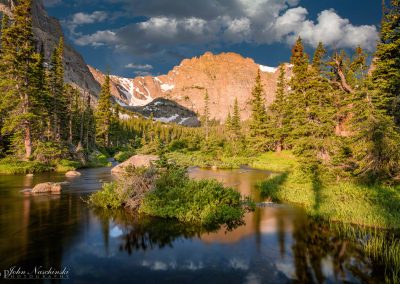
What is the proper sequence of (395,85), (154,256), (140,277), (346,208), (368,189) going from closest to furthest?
(140,277) < (154,256) < (346,208) < (368,189) < (395,85)

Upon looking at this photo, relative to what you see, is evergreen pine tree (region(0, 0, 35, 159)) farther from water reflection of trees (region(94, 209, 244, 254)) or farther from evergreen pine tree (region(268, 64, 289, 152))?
evergreen pine tree (region(268, 64, 289, 152))

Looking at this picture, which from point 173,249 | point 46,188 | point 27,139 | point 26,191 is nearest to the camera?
point 173,249

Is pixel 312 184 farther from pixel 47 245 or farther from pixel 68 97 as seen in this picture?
pixel 68 97

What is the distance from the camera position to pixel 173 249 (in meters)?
10.6

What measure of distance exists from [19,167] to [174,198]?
22536 millimetres

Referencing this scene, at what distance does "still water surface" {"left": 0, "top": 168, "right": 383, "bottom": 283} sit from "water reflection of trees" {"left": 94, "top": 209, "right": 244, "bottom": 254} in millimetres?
38

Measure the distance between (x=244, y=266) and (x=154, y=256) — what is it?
2997 millimetres

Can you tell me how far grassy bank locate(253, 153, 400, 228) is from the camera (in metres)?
13.2

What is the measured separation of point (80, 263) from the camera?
9297 mm

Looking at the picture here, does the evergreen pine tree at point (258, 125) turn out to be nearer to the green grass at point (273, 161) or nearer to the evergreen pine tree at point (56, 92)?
the green grass at point (273, 161)

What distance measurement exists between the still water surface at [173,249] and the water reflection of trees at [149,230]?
0.04 metres

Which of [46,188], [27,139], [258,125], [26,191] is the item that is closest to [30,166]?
[27,139]

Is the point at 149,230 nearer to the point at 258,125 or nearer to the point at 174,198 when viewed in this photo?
the point at 174,198

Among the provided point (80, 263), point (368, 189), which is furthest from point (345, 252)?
point (80, 263)
